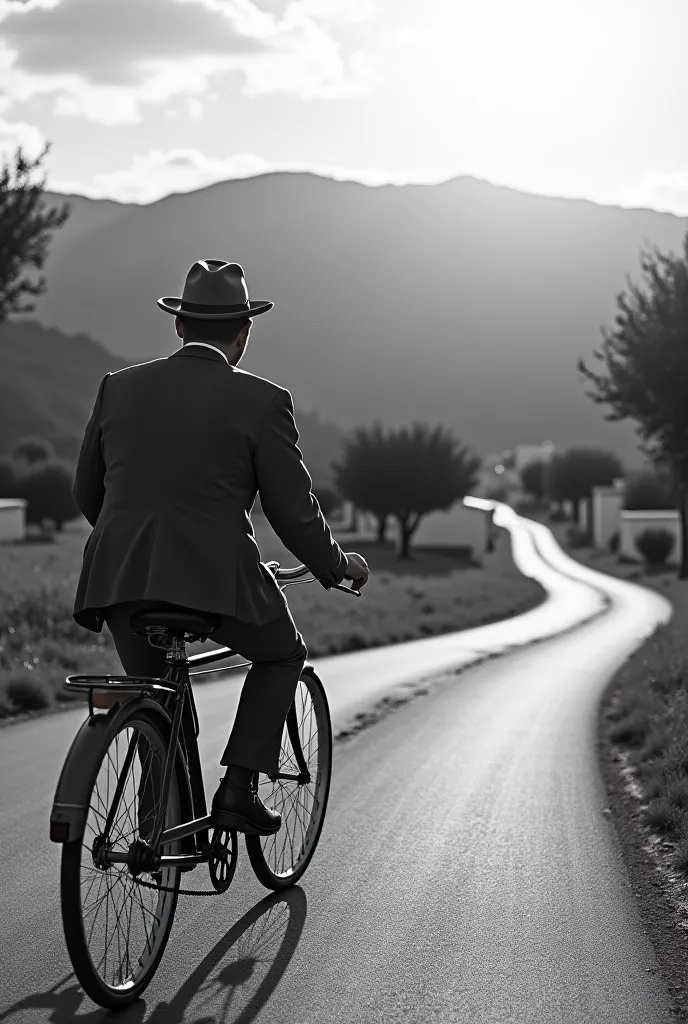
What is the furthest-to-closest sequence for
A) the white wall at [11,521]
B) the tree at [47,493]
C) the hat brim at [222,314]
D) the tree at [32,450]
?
1. the tree at [32,450]
2. the tree at [47,493]
3. the white wall at [11,521]
4. the hat brim at [222,314]

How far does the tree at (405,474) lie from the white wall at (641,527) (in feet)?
29.1

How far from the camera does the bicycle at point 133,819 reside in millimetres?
3533

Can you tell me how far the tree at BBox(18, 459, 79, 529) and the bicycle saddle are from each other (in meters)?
63.2

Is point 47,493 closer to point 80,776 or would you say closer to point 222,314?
point 222,314

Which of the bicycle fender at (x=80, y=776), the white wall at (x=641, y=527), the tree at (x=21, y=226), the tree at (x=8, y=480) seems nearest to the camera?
the bicycle fender at (x=80, y=776)

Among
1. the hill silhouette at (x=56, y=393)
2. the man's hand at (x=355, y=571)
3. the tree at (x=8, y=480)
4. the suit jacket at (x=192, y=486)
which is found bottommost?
the man's hand at (x=355, y=571)

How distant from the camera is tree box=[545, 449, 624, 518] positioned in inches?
3600

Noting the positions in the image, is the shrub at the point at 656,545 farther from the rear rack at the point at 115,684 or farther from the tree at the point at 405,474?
the rear rack at the point at 115,684

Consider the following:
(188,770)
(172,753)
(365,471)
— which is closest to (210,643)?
(188,770)

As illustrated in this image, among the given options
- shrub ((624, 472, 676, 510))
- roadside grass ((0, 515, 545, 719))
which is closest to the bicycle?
roadside grass ((0, 515, 545, 719))

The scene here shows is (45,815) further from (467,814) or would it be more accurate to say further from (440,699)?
(440,699)

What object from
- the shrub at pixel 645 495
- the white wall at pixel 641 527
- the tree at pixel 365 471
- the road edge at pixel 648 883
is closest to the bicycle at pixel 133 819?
the road edge at pixel 648 883

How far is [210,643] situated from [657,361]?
1399cm

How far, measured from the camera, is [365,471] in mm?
64688
